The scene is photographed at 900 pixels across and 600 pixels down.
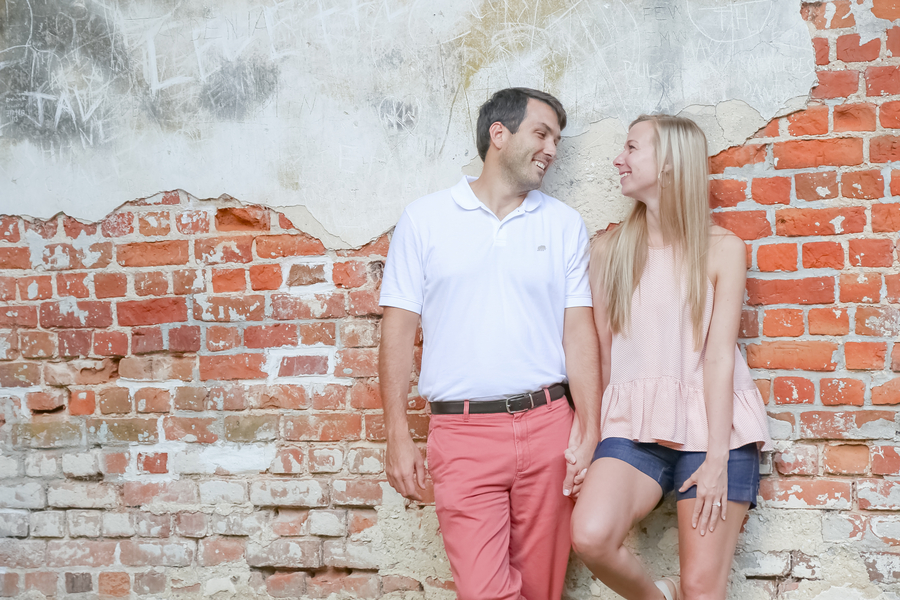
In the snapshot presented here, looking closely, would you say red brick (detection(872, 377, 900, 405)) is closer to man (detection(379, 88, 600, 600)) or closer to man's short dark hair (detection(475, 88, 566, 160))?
man (detection(379, 88, 600, 600))

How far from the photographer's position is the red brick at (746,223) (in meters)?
2.50

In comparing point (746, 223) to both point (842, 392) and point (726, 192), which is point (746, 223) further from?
point (842, 392)

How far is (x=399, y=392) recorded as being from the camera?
241cm

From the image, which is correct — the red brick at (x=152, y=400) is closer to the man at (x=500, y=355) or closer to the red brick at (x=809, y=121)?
the man at (x=500, y=355)

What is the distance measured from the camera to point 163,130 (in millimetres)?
2797

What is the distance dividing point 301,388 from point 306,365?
0.31ft

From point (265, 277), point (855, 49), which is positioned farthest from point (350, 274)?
point (855, 49)

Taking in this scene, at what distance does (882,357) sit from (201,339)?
8.42 ft

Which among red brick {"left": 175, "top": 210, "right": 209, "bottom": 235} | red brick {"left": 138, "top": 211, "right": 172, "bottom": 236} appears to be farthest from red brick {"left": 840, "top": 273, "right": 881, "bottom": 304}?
red brick {"left": 138, "top": 211, "right": 172, "bottom": 236}

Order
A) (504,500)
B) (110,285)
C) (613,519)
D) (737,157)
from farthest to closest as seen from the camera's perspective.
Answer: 1. (110,285)
2. (737,157)
3. (504,500)
4. (613,519)

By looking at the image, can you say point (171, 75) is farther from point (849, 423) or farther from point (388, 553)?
point (849, 423)

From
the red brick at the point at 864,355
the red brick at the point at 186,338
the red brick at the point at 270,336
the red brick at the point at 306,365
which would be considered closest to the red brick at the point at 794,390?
the red brick at the point at 864,355

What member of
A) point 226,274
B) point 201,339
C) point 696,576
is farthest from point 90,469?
point 696,576

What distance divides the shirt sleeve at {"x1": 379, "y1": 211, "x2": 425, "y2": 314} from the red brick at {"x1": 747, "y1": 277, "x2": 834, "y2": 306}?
1202 millimetres
